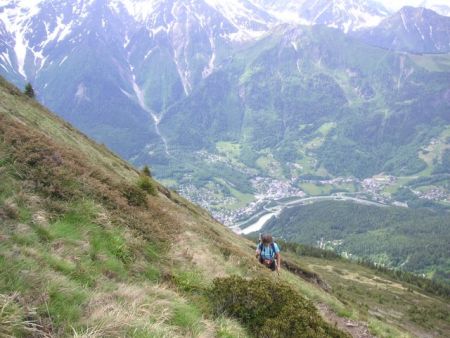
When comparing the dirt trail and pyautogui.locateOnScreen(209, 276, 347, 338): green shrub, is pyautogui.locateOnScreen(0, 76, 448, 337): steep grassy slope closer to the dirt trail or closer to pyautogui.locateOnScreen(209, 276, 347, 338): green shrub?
pyautogui.locateOnScreen(209, 276, 347, 338): green shrub

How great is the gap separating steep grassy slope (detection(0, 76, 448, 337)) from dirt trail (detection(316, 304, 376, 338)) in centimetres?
699

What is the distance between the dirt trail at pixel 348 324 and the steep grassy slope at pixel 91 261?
6.99 meters

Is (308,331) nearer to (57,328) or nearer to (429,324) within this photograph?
(57,328)

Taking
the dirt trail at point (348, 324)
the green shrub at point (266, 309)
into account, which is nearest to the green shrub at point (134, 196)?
the green shrub at point (266, 309)

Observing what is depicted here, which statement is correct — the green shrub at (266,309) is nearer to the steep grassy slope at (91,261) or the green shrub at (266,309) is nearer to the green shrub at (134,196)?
the steep grassy slope at (91,261)

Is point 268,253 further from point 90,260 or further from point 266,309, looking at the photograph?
point 90,260

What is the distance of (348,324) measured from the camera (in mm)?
24969

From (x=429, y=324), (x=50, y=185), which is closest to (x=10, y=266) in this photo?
(x=50, y=185)

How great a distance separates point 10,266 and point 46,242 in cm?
298

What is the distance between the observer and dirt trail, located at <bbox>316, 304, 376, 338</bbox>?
2366cm

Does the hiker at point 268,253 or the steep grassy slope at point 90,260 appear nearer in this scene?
the steep grassy slope at point 90,260

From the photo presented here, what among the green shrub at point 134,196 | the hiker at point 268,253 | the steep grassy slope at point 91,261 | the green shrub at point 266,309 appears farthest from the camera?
the hiker at point 268,253

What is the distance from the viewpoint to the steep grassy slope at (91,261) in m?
8.03

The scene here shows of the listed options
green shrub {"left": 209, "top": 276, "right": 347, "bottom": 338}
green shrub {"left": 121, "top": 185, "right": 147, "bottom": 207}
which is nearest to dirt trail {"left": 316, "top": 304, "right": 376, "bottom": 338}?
green shrub {"left": 209, "top": 276, "right": 347, "bottom": 338}
